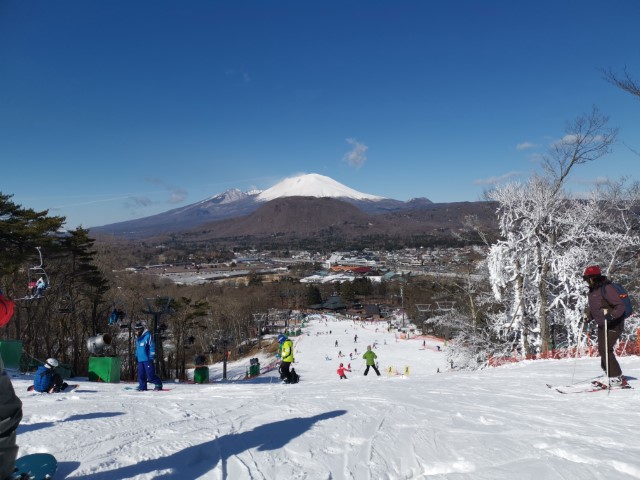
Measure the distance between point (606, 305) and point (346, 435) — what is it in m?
3.89

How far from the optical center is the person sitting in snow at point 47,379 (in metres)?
7.61

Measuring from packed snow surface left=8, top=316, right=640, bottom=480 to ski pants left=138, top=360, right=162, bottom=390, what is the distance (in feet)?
7.59

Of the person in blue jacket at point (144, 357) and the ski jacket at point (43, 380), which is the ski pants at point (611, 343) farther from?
the ski jacket at point (43, 380)

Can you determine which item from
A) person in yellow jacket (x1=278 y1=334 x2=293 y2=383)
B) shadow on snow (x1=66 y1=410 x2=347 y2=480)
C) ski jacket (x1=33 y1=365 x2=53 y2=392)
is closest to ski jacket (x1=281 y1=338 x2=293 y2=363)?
person in yellow jacket (x1=278 y1=334 x2=293 y2=383)

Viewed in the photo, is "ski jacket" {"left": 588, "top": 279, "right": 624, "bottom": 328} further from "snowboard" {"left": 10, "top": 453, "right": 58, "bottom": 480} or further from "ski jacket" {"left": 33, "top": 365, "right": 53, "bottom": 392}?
"ski jacket" {"left": 33, "top": 365, "right": 53, "bottom": 392}

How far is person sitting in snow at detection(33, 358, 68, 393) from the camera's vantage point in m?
7.61

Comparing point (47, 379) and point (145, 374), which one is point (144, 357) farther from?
point (47, 379)

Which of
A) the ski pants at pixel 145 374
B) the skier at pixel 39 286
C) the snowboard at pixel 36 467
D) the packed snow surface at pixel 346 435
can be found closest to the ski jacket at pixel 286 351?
the ski pants at pixel 145 374

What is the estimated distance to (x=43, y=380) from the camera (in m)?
7.66

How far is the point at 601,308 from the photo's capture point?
5.70 metres

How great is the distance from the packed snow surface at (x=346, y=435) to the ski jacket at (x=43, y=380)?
1527mm

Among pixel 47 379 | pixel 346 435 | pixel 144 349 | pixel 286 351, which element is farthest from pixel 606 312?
pixel 47 379

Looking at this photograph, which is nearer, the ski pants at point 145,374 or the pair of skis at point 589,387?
the pair of skis at point 589,387

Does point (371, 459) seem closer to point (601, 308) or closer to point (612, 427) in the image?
point (612, 427)
